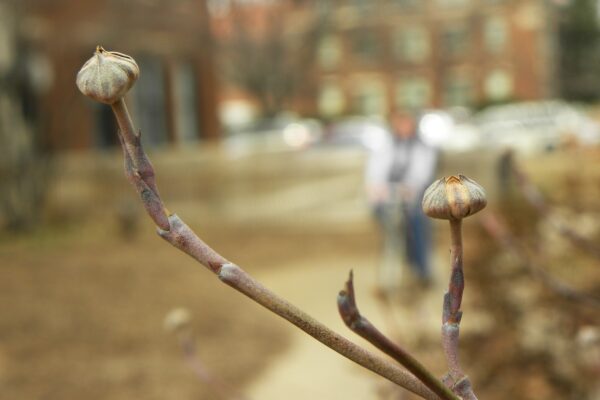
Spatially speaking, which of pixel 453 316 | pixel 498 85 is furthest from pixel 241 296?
pixel 498 85

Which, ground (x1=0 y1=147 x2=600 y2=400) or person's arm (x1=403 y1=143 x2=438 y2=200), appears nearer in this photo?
ground (x1=0 y1=147 x2=600 y2=400)

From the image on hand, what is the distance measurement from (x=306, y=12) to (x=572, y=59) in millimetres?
28494

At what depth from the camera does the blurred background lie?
435 cm

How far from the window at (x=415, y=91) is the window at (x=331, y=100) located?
17.1 ft

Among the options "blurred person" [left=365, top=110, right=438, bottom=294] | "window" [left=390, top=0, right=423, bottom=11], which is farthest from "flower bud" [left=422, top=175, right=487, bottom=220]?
"window" [left=390, top=0, right=423, bottom=11]

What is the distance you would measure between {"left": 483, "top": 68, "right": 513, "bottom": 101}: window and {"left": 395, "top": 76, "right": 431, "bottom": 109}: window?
3.15 meters

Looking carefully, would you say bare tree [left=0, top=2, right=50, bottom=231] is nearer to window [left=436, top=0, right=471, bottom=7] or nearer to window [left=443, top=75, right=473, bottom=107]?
window [left=436, top=0, right=471, bottom=7]

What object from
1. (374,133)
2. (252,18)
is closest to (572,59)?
(374,133)

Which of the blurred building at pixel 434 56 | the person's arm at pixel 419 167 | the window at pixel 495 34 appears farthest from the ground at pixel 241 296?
the window at pixel 495 34

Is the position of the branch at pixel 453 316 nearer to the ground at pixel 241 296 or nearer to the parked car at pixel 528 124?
the ground at pixel 241 296

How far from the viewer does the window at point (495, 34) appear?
3553 cm

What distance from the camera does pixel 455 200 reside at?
0.72m

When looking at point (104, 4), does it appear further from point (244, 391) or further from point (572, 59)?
point (572, 59)

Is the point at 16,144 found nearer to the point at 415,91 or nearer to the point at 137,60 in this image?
the point at 137,60
